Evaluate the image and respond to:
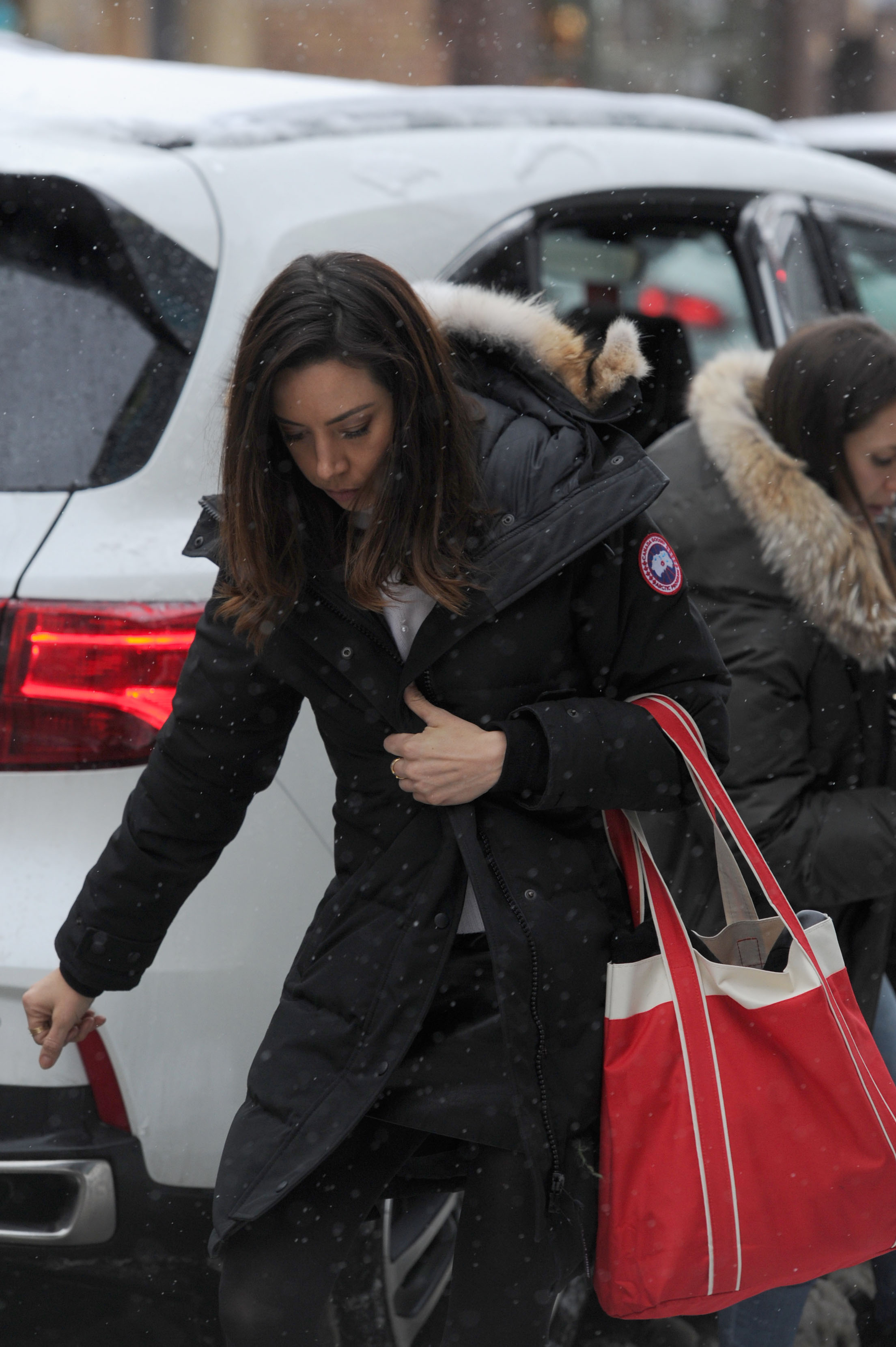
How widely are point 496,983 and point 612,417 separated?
29.1 inches

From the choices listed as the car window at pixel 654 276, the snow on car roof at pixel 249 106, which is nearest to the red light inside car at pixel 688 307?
the car window at pixel 654 276

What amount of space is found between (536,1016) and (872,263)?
242 cm

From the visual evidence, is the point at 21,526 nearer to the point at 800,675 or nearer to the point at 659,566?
the point at 659,566

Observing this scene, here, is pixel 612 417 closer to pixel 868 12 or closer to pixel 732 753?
pixel 732 753

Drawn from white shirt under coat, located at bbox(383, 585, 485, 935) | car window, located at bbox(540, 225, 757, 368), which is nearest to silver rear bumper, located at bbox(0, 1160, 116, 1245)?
white shirt under coat, located at bbox(383, 585, 485, 935)

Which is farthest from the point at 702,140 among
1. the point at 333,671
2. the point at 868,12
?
the point at 868,12

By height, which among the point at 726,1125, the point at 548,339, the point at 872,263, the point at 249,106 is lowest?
the point at 726,1125

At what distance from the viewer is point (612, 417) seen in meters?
1.87

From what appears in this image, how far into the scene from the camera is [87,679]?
6.73ft

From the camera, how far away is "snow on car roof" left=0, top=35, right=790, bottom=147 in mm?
2418

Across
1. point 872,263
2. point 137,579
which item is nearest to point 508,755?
point 137,579

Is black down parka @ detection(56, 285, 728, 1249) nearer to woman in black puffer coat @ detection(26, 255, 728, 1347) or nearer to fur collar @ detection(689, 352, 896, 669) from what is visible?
woman in black puffer coat @ detection(26, 255, 728, 1347)

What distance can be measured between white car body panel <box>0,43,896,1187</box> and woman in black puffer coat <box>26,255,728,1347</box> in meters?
0.22

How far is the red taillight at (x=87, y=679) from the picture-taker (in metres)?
2.04
